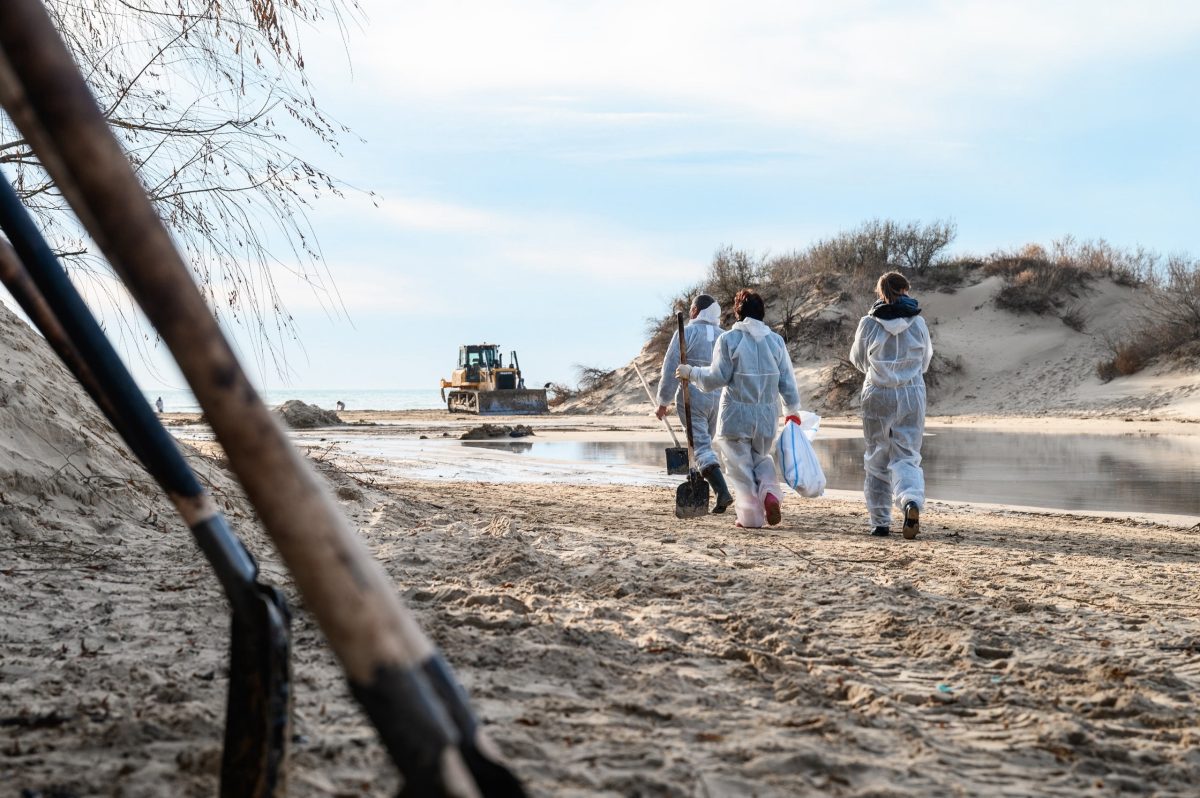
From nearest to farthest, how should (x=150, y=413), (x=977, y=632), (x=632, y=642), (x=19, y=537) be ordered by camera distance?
(x=150, y=413)
(x=632, y=642)
(x=977, y=632)
(x=19, y=537)

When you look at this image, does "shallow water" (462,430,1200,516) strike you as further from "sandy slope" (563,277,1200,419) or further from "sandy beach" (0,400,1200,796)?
"sandy slope" (563,277,1200,419)

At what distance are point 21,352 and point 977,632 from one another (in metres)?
6.44

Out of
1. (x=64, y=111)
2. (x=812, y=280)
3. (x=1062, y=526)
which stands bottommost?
(x=1062, y=526)

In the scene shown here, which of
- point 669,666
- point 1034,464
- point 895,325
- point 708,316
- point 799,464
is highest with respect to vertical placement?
point 708,316

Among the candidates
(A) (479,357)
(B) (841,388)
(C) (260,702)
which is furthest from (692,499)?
(A) (479,357)

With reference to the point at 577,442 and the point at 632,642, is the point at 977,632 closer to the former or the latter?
the point at 632,642

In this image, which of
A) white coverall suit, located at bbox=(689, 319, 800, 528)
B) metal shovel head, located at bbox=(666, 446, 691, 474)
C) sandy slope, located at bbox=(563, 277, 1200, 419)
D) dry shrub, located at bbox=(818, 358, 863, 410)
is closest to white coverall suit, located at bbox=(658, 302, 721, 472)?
metal shovel head, located at bbox=(666, 446, 691, 474)

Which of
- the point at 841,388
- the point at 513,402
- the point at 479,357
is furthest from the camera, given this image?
the point at 479,357

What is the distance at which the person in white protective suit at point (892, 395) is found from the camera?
783 centimetres

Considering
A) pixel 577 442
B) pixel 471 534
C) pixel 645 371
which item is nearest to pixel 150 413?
pixel 471 534

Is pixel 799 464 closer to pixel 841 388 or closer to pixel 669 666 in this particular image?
pixel 669 666

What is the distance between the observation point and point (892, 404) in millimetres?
7883

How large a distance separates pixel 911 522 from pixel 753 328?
2216 millimetres

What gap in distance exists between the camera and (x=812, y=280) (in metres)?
43.7
